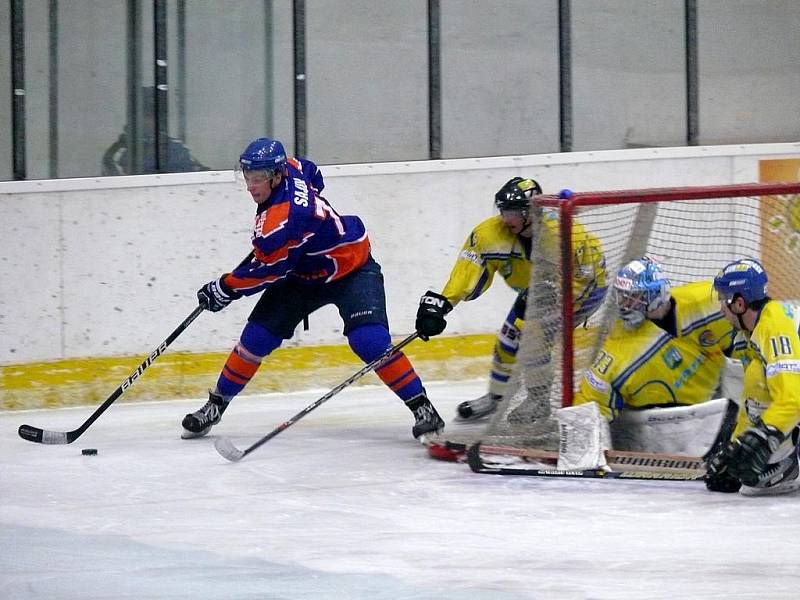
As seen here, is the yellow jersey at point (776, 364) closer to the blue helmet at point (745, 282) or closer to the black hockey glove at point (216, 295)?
the blue helmet at point (745, 282)

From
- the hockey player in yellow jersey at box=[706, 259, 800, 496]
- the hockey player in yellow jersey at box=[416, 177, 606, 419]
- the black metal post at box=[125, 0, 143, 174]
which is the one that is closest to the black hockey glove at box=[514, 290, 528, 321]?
the hockey player in yellow jersey at box=[416, 177, 606, 419]

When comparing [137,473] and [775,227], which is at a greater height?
[775,227]

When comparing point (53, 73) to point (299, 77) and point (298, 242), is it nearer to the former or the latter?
point (299, 77)

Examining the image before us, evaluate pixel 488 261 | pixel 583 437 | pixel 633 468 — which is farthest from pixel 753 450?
pixel 488 261

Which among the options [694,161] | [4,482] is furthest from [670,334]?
[694,161]

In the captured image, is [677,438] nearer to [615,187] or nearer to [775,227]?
[775,227]

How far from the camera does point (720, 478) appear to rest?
4148 mm

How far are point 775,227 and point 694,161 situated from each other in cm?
217

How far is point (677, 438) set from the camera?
4.44 metres

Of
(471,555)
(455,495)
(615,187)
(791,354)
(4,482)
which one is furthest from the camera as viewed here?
(615,187)

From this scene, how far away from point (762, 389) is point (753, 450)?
0.25m

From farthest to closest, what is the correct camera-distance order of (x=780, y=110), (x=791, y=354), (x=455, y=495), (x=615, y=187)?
(x=780, y=110) < (x=615, y=187) < (x=455, y=495) < (x=791, y=354)

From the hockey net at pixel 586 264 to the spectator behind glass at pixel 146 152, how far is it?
221 centimetres

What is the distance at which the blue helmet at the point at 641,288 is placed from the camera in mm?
4418
